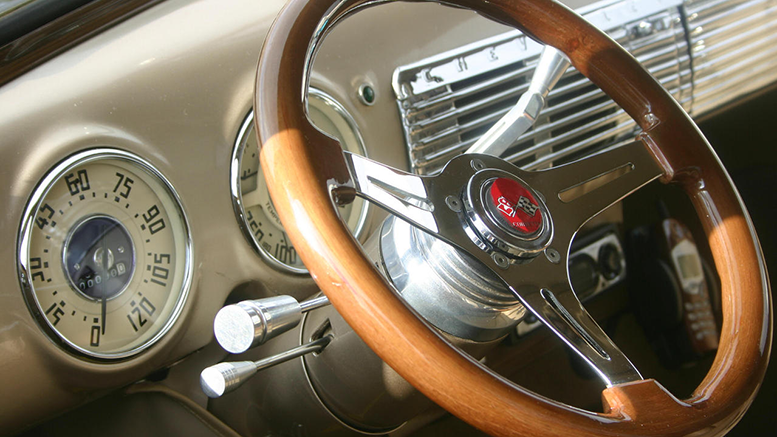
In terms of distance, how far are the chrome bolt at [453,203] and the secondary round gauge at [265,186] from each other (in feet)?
1.26

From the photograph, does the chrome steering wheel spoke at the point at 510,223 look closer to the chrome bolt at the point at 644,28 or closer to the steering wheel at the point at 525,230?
the steering wheel at the point at 525,230

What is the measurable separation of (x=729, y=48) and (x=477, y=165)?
1112 mm

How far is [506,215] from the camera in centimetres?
76

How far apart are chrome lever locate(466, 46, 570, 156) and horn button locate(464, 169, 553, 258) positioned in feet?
0.57

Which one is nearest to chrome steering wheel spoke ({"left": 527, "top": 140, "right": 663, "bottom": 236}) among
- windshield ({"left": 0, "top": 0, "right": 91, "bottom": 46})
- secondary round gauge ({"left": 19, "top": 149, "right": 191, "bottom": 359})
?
secondary round gauge ({"left": 19, "top": 149, "right": 191, "bottom": 359})

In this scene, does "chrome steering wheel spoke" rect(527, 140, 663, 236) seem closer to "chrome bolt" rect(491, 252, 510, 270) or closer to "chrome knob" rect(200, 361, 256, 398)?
"chrome bolt" rect(491, 252, 510, 270)

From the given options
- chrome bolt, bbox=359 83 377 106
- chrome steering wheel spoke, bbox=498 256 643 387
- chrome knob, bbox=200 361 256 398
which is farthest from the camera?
chrome bolt, bbox=359 83 377 106

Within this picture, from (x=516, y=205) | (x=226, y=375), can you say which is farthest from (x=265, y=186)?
(x=516, y=205)

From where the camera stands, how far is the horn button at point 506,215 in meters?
0.74

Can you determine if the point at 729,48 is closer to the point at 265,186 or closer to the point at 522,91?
the point at 522,91

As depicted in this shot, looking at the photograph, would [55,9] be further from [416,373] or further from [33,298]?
[416,373]

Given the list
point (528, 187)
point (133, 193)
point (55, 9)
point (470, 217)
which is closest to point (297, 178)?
point (470, 217)

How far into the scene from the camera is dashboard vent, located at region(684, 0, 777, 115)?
5.08 feet

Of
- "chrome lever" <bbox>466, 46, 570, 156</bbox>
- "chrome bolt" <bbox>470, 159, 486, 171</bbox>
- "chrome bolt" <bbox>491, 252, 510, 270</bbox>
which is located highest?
"chrome lever" <bbox>466, 46, 570, 156</bbox>
